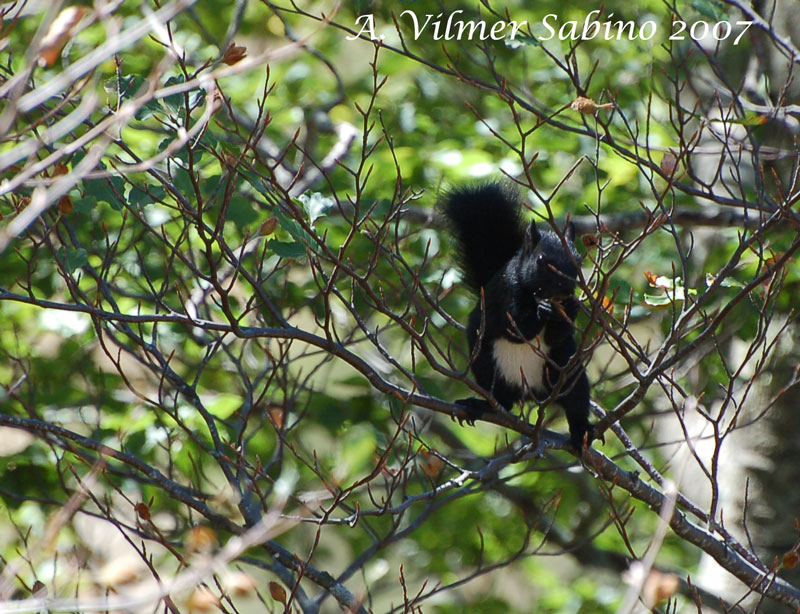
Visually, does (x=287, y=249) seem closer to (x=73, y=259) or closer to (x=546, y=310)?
(x=73, y=259)

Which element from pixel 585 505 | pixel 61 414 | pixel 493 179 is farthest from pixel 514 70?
pixel 61 414

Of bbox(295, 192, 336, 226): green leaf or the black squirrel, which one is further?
the black squirrel

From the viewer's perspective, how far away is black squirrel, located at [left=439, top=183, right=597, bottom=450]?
10.8 feet

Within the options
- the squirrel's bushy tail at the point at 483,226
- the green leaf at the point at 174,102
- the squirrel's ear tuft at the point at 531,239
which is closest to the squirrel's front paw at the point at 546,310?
the squirrel's ear tuft at the point at 531,239

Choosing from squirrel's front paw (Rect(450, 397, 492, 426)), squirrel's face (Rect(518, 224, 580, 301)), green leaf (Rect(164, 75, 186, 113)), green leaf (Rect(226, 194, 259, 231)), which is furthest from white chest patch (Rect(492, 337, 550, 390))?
green leaf (Rect(164, 75, 186, 113))

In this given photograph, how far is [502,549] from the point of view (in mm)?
5418

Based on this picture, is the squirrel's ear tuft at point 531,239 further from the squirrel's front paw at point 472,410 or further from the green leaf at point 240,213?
the green leaf at point 240,213

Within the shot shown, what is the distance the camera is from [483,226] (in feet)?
12.4

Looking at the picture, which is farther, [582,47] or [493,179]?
[582,47]

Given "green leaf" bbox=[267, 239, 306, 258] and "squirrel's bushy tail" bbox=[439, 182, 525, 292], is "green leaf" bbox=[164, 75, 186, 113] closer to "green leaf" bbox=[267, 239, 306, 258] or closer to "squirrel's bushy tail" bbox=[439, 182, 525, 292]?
"green leaf" bbox=[267, 239, 306, 258]

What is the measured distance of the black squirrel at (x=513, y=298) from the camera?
328cm

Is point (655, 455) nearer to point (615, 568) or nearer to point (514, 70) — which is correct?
point (615, 568)

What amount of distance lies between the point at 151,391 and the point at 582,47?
319cm

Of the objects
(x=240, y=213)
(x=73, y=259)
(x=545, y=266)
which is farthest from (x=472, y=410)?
(x=73, y=259)
